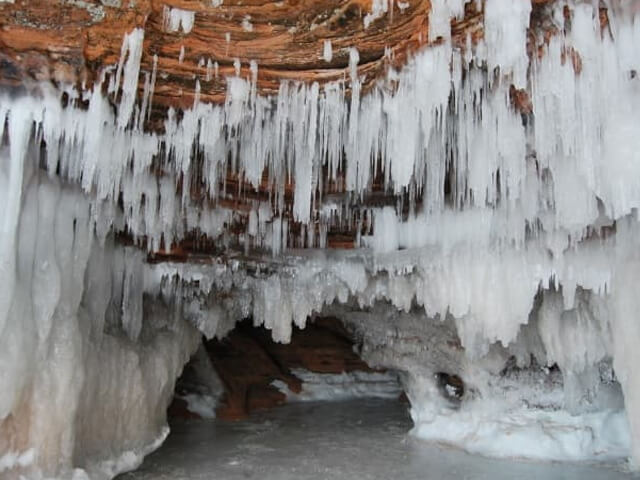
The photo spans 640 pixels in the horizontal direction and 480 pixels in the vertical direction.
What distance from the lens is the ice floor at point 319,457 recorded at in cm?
691

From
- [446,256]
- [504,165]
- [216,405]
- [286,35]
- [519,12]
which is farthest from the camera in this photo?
[216,405]

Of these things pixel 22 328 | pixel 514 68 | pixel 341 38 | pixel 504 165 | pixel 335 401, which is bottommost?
pixel 335 401

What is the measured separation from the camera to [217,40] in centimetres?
423

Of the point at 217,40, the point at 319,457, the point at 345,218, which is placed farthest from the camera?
the point at 319,457

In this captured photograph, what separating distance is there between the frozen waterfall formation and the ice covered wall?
0.9 inches

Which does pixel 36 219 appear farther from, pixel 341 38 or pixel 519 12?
pixel 519 12

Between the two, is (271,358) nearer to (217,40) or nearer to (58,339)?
(58,339)

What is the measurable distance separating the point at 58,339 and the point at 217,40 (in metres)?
3.22

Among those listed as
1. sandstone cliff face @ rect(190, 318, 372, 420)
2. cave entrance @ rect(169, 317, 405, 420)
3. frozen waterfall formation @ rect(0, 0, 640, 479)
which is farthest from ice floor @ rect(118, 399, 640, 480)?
sandstone cliff face @ rect(190, 318, 372, 420)

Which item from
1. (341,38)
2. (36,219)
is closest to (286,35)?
(341,38)

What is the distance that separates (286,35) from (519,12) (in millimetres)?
1612

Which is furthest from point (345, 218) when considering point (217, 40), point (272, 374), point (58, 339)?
point (272, 374)

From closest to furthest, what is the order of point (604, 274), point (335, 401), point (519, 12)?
point (519, 12), point (604, 274), point (335, 401)

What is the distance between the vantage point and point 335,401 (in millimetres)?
14719
